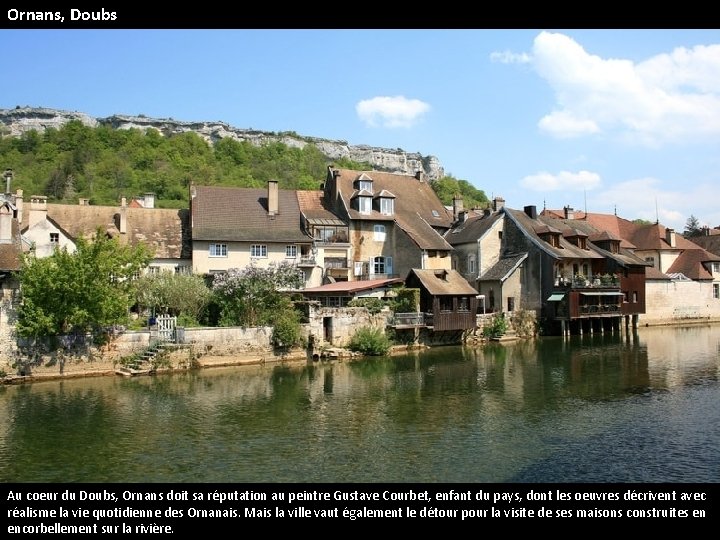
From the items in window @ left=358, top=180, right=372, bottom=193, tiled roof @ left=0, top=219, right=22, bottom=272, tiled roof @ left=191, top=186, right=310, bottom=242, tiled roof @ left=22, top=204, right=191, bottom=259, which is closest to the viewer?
tiled roof @ left=0, top=219, right=22, bottom=272

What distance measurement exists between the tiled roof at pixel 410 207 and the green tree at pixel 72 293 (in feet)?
70.9

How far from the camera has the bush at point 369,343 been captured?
37753 mm

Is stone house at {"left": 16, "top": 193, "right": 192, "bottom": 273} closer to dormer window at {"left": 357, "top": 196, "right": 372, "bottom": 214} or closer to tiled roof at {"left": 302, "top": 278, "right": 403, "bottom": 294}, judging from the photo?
tiled roof at {"left": 302, "top": 278, "right": 403, "bottom": 294}

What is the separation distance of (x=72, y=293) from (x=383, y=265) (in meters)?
25.2

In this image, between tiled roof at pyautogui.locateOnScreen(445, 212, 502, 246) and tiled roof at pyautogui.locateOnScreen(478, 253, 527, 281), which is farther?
tiled roof at pyautogui.locateOnScreen(445, 212, 502, 246)

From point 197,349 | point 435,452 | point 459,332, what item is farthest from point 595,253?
point 435,452

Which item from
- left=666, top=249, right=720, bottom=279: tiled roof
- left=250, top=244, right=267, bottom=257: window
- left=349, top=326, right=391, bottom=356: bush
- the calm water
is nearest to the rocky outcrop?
left=666, top=249, right=720, bottom=279: tiled roof

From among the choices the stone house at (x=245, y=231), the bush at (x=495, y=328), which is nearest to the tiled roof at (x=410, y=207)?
the stone house at (x=245, y=231)

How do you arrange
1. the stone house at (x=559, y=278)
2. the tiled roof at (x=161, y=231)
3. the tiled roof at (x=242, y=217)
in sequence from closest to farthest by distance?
the tiled roof at (x=161, y=231), the tiled roof at (x=242, y=217), the stone house at (x=559, y=278)

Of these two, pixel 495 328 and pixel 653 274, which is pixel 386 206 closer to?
pixel 495 328

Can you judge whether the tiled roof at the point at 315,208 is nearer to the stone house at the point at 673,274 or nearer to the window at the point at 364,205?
the window at the point at 364,205

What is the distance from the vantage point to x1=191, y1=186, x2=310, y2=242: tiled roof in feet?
143

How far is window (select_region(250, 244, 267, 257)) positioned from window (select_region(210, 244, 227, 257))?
77.6 inches

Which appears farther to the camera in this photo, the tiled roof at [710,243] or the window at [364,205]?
the tiled roof at [710,243]
